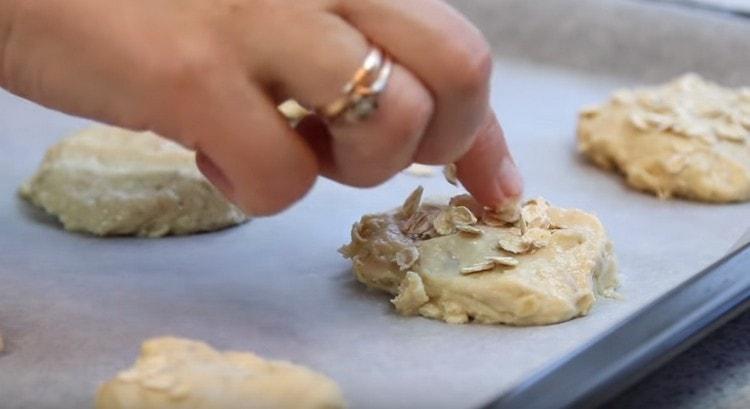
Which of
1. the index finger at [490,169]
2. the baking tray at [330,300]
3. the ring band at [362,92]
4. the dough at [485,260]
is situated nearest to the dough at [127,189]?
the baking tray at [330,300]

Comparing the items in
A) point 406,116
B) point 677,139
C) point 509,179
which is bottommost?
point 677,139

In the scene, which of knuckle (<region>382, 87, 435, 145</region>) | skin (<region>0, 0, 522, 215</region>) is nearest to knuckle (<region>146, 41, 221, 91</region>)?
skin (<region>0, 0, 522, 215</region>)

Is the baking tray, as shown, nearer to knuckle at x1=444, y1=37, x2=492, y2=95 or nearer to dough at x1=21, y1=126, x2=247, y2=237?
dough at x1=21, y1=126, x2=247, y2=237

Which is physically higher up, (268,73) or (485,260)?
(268,73)

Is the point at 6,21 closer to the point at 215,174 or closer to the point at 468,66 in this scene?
the point at 215,174

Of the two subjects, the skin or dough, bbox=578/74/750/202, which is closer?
the skin

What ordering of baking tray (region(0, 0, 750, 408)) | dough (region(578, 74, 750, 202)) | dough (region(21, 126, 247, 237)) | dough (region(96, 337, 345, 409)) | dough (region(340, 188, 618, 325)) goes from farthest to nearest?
dough (region(578, 74, 750, 202)), dough (region(21, 126, 247, 237)), dough (region(340, 188, 618, 325)), baking tray (region(0, 0, 750, 408)), dough (region(96, 337, 345, 409))

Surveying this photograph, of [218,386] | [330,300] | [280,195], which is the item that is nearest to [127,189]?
[330,300]

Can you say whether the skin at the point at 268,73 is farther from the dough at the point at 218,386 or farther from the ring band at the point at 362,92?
the dough at the point at 218,386
